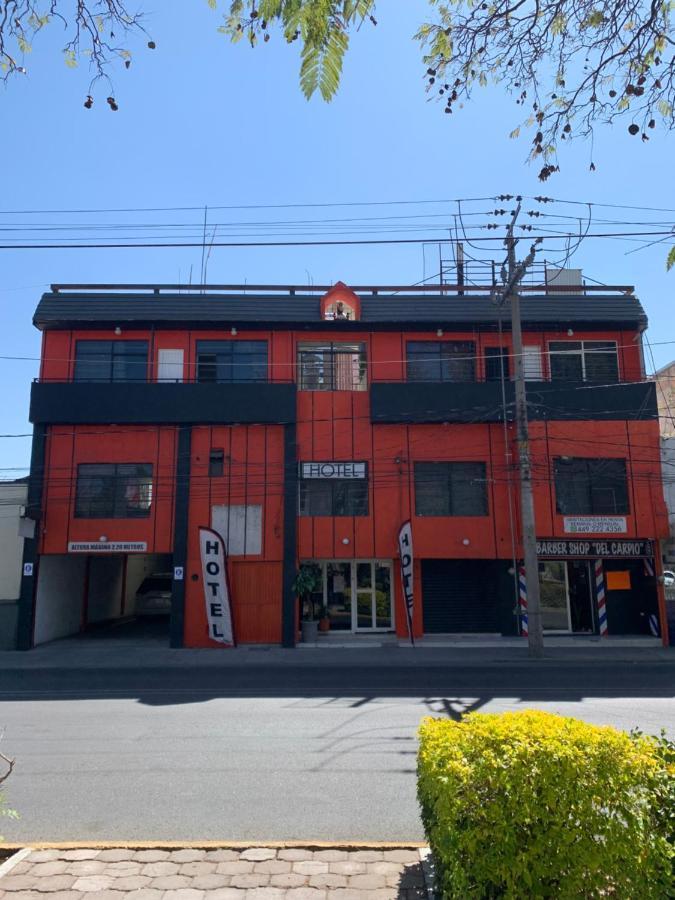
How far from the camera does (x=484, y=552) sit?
63.9 feet

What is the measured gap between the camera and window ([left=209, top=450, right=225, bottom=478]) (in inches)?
782

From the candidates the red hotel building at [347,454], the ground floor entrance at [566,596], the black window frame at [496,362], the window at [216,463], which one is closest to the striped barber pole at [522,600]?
the red hotel building at [347,454]

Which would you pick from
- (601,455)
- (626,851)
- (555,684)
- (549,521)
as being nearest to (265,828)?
(626,851)

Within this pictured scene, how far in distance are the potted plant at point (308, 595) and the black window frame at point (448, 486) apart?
387 centimetres

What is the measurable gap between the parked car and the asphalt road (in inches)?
380

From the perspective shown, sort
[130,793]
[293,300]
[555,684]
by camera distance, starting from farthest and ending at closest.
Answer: [293,300], [555,684], [130,793]

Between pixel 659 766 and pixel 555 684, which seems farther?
pixel 555 684

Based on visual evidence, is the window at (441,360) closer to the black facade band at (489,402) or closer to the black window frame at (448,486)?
the black facade band at (489,402)

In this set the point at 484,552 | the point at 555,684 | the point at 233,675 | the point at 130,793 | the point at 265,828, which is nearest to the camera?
the point at 265,828

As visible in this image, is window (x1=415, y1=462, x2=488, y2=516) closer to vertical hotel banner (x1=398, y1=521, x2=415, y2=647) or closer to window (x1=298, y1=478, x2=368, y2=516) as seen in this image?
vertical hotel banner (x1=398, y1=521, x2=415, y2=647)

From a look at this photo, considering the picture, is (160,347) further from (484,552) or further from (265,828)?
(265,828)

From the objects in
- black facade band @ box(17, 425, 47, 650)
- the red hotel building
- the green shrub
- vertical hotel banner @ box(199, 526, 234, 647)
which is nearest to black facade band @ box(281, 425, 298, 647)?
the red hotel building

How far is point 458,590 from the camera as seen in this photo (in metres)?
20.2

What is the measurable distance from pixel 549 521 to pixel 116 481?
45.5ft
